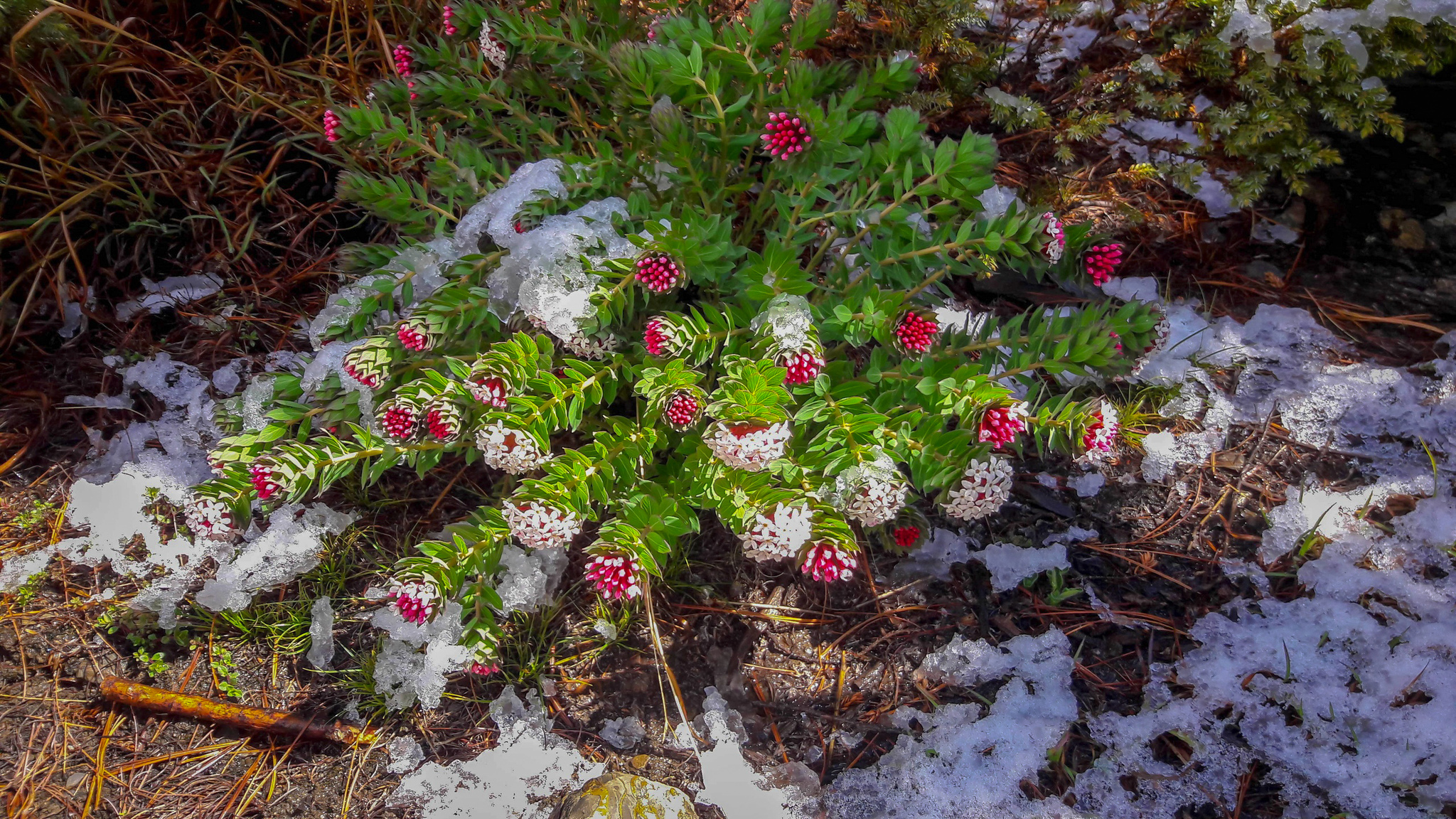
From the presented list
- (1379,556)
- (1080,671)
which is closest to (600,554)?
(1080,671)

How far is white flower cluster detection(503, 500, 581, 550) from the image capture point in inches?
58.8

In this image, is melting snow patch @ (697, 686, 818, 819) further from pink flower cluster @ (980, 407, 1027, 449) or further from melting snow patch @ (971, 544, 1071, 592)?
pink flower cluster @ (980, 407, 1027, 449)

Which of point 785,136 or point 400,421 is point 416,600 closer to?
point 400,421

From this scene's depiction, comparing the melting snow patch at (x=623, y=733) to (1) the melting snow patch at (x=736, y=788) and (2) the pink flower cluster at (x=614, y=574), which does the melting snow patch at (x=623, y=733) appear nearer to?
(1) the melting snow patch at (x=736, y=788)

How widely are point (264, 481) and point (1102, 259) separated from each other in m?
1.93

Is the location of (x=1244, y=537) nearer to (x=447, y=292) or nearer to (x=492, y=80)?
(x=447, y=292)

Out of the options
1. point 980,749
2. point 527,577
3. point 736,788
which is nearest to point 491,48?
point 527,577

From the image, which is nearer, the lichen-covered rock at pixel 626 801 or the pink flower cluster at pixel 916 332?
the pink flower cluster at pixel 916 332

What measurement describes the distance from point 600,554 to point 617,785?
67cm

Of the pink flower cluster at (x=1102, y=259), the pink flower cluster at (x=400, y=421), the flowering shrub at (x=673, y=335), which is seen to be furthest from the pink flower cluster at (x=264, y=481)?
the pink flower cluster at (x=1102, y=259)

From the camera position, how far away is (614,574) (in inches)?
58.2

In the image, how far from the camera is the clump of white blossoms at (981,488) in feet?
5.14

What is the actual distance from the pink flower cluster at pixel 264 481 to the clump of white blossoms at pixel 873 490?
4.03 ft

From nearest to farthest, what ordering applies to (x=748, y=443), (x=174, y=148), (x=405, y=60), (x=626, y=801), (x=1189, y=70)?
(x=748, y=443) → (x=626, y=801) → (x=405, y=60) → (x=1189, y=70) → (x=174, y=148)
